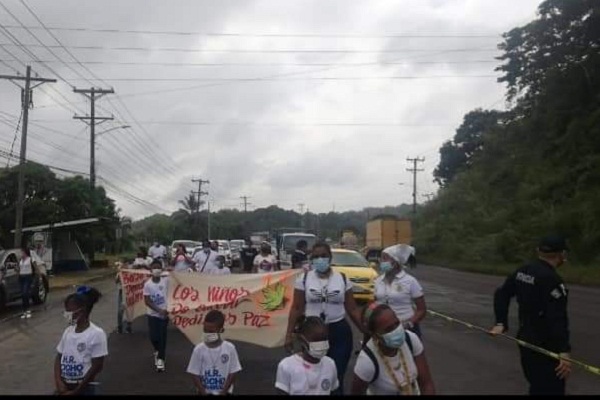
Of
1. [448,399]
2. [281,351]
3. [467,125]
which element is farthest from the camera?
[467,125]

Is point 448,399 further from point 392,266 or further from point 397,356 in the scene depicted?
point 392,266

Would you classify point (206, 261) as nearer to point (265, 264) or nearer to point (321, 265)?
point (265, 264)

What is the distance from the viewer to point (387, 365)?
5.10 metres

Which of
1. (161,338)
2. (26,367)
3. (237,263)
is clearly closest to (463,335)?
(161,338)

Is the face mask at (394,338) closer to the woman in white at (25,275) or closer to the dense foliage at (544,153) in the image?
the woman in white at (25,275)

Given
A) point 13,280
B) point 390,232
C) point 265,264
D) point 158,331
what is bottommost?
point 158,331

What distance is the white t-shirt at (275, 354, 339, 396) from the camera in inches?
207

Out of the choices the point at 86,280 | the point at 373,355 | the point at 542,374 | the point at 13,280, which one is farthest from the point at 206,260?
the point at 86,280

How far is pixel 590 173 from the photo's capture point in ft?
139

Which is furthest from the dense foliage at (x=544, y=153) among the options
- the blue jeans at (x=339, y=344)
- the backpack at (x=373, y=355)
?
the backpack at (x=373, y=355)

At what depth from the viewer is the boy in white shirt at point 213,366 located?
20.9ft

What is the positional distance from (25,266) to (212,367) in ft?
48.4

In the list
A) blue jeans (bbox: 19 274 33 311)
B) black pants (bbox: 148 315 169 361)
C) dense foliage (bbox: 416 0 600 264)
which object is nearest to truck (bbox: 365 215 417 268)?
dense foliage (bbox: 416 0 600 264)

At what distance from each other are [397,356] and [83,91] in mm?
46412
